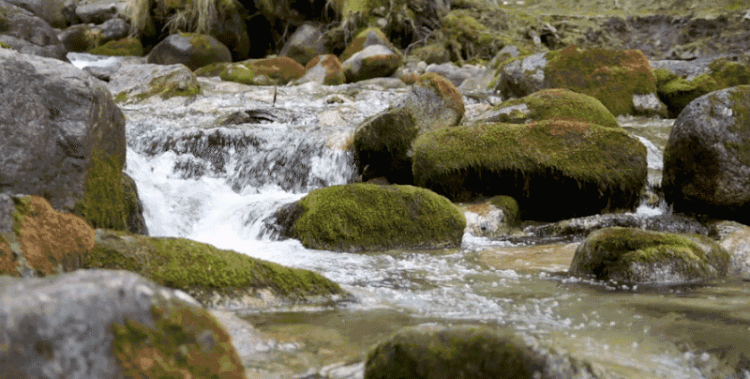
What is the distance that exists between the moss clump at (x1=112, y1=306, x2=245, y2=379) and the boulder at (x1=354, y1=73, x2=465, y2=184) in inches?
283

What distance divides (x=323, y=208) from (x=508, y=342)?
441cm

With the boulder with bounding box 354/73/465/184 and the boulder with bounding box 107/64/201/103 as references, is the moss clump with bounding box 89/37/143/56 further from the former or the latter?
the boulder with bounding box 354/73/465/184

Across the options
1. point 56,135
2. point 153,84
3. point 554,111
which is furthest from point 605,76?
point 56,135

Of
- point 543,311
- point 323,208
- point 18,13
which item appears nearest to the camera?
point 543,311

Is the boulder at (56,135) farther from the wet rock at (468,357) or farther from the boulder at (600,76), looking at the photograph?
the boulder at (600,76)

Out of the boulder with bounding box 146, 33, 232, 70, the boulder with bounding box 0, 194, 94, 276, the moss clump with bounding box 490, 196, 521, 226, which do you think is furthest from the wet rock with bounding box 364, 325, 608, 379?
the boulder with bounding box 146, 33, 232, 70

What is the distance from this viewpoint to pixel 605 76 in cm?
1252

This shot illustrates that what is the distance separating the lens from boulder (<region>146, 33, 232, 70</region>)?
19.0 metres

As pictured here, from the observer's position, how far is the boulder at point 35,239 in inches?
109

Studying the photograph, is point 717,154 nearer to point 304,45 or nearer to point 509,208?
point 509,208

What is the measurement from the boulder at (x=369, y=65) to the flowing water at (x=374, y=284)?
6251 millimetres

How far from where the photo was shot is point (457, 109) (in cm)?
930

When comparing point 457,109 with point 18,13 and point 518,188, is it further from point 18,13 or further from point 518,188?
point 18,13

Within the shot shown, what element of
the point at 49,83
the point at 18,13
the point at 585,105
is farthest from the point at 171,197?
the point at 18,13
